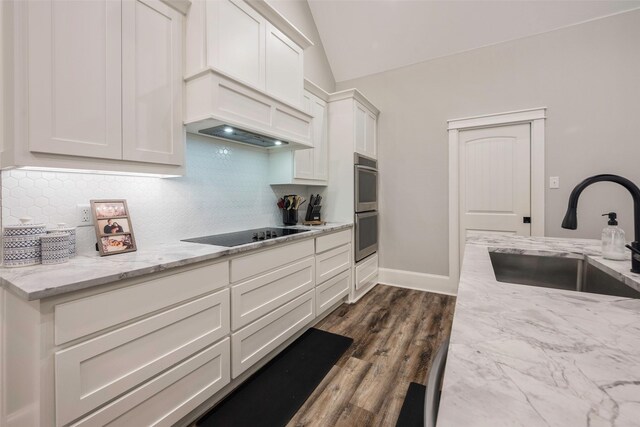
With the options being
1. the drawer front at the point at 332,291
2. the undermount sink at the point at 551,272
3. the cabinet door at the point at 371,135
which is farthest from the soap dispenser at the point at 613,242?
the cabinet door at the point at 371,135

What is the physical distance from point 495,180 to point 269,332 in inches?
111

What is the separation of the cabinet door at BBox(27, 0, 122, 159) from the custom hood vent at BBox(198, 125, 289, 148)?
64cm

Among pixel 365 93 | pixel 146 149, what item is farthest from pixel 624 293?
pixel 365 93

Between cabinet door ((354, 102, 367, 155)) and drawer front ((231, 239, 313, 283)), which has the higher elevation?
cabinet door ((354, 102, 367, 155))

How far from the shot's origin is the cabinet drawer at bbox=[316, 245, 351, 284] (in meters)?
2.53

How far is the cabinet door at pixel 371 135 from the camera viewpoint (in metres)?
3.44

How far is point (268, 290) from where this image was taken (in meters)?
1.93

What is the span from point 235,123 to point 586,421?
189 centimetres

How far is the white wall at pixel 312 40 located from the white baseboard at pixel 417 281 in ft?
8.58

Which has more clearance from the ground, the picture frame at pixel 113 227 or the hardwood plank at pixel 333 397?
the picture frame at pixel 113 227

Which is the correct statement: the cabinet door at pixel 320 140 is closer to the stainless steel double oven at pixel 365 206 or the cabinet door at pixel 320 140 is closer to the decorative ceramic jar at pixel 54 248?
the stainless steel double oven at pixel 365 206

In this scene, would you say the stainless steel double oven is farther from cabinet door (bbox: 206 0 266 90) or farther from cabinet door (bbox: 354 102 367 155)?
cabinet door (bbox: 206 0 266 90)

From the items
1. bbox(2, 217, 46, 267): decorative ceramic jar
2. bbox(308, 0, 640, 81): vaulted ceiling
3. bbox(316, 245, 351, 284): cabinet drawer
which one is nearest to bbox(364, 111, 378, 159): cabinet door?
bbox(308, 0, 640, 81): vaulted ceiling

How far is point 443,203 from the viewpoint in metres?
3.38
